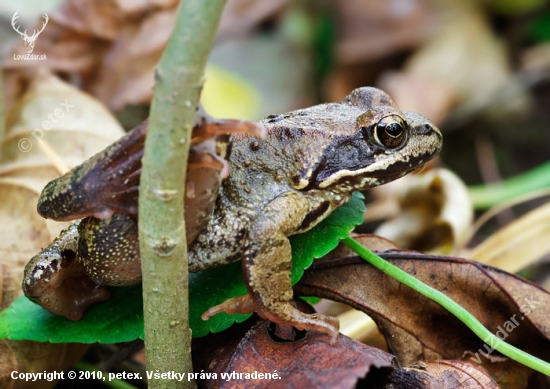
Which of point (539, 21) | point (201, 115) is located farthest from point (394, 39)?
point (201, 115)

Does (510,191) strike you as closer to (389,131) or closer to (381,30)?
(389,131)

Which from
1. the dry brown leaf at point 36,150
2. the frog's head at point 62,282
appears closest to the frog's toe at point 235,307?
the frog's head at point 62,282

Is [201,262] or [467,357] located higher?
[201,262]

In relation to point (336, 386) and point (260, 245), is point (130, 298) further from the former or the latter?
point (336, 386)

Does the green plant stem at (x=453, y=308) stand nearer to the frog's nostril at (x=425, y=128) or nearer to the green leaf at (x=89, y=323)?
the frog's nostril at (x=425, y=128)

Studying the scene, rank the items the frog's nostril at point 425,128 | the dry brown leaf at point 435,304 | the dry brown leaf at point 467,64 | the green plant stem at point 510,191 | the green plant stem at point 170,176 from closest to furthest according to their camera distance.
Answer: the green plant stem at point 170,176 → the dry brown leaf at point 435,304 → the frog's nostril at point 425,128 → the green plant stem at point 510,191 → the dry brown leaf at point 467,64

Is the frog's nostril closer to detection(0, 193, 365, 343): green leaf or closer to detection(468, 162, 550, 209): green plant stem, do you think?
detection(0, 193, 365, 343): green leaf

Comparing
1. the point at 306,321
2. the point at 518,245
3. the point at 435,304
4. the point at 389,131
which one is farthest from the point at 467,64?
the point at 306,321
